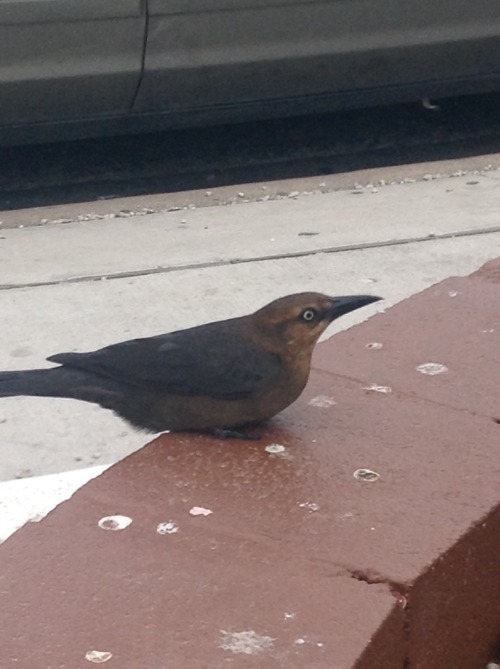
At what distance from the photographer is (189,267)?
5004 millimetres

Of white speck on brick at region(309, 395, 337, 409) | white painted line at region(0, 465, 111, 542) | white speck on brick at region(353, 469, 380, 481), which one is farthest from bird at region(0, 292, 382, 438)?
white painted line at region(0, 465, 111, 542)

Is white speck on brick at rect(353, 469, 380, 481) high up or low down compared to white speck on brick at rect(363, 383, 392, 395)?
up

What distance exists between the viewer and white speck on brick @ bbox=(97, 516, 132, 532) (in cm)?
205

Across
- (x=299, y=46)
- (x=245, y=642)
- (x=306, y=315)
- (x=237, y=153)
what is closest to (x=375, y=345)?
(x=306, y=315)

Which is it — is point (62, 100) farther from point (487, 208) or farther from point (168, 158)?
point (487, 208)

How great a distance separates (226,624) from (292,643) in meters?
0.09

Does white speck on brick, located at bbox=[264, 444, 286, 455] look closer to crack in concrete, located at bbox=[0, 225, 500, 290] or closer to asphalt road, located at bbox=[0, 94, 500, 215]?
crack in concrete, located at bbox=[0, 225, 500, 290]

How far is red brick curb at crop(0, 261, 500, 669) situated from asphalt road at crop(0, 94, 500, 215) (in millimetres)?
3890

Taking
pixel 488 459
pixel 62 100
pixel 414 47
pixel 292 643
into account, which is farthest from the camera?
pixel 414 47

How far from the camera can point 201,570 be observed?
1911 mm

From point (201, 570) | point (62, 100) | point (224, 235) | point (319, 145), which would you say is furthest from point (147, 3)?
point (201, 570)

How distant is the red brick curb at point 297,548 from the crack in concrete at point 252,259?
239 cm

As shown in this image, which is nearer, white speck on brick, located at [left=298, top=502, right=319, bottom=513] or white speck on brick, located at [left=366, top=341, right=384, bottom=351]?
white speck on brick, located at [left=298, top=502, right=319, bottom=513]

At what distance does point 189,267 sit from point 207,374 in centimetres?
261
